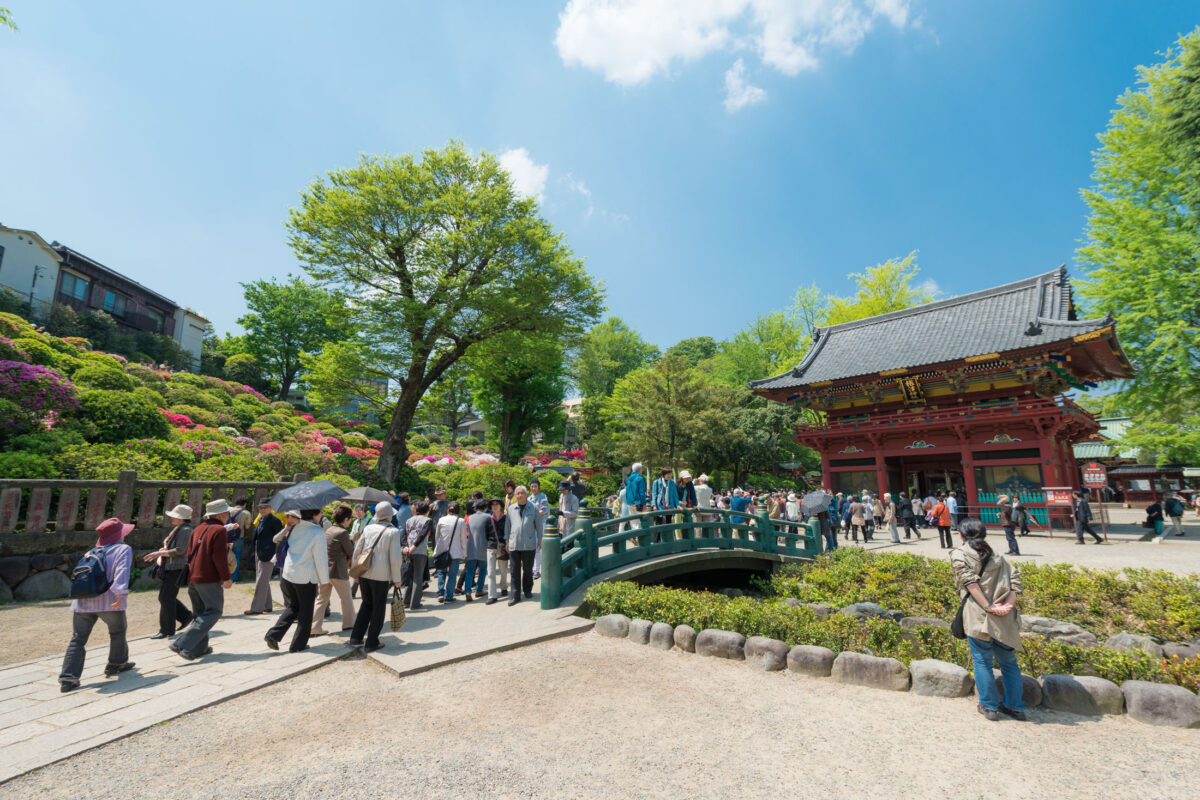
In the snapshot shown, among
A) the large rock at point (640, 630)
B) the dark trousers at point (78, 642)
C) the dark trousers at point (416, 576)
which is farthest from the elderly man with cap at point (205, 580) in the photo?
the large rock at point (640, 630)

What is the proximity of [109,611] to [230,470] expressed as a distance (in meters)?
7.15

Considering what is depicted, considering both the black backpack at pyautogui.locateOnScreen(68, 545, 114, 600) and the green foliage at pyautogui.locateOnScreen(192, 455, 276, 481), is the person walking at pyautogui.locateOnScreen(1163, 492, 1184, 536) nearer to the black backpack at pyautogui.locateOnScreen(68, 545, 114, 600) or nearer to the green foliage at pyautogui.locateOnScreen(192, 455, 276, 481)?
the black backpack at pyautogui.locateOnScreen(68, 545, 114, 600)

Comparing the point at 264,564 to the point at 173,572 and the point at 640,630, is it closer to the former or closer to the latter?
the point at 173,572

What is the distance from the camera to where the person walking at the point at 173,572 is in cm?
633

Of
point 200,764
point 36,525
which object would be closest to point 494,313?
point 36,525

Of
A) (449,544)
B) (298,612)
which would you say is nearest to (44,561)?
(298,612)

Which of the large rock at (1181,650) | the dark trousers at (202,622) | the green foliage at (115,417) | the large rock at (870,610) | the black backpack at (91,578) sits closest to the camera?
the black backpack at (91,578)

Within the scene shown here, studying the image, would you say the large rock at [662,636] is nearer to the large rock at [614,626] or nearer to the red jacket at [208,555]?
the large rock at [614,626]

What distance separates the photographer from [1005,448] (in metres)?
20.1

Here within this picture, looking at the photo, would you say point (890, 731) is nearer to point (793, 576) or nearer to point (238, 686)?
point (238, 686)

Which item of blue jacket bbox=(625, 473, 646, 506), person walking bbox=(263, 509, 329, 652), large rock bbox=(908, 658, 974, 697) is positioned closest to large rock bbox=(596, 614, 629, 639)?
large rock bbox=(908, 658, 974, 697)

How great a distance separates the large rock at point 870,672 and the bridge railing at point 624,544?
13.3 feet

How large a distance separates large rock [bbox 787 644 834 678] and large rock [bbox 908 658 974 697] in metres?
0.81

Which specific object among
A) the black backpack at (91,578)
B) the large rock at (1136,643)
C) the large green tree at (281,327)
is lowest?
the large rock at (1136,643)
